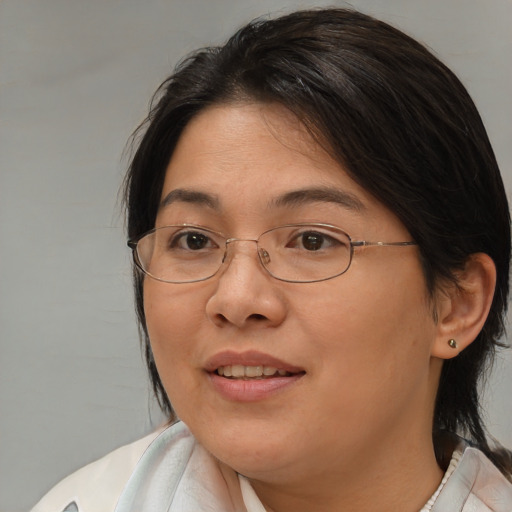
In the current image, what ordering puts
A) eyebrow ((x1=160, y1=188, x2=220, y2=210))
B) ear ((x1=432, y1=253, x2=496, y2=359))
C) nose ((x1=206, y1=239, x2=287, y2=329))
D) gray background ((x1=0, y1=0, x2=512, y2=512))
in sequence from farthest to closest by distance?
gray background ((x1=0, y1=0, x2=512, y2=512))
ear ((x1=432, y1=253, x2=496, y2=359))
eyebrow ((x1=160, y1=188, x2=220, y2=210))
nose ((x1=206, y1=239, x2=287, y2=329))

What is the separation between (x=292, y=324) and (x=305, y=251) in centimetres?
14

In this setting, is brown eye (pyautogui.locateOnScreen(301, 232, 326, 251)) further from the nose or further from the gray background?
the gray background

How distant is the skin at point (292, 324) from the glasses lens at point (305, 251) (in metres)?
0.02

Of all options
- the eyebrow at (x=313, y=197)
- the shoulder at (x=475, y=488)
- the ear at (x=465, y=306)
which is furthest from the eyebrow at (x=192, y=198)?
the shoulder at (x=475, y=488)

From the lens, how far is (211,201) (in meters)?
1.80

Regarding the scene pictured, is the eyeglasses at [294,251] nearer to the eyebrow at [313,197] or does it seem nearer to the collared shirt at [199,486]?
the eyebrow at [313,197]

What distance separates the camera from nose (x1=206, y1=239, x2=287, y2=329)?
1.68 meters

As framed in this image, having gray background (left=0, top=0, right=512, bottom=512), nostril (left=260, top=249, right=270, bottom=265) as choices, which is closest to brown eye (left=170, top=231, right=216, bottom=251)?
nostril (left=260, top=249, right=270, bottom=265)

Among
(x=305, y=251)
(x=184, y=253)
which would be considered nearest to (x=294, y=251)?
(x=305, y=251)

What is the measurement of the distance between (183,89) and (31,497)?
1520mm

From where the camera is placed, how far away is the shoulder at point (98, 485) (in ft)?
7.26

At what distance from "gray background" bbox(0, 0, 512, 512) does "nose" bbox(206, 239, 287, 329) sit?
1.18m

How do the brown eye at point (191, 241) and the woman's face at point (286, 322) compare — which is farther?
the brown eye at point (191, 241)

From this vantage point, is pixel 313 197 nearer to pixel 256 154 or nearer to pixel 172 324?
pixel 256 154
